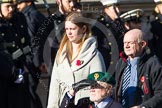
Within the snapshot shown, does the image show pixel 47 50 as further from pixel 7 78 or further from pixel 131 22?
pixel 7 78

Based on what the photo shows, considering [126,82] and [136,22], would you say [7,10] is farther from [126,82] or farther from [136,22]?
[126,82]

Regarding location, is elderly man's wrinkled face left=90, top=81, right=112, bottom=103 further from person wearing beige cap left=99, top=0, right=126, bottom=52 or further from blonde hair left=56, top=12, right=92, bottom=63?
person wearing beige cap left=99, top=0, right=126, bottom=52

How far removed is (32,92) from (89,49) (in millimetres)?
2013

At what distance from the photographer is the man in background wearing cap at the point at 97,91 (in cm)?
667

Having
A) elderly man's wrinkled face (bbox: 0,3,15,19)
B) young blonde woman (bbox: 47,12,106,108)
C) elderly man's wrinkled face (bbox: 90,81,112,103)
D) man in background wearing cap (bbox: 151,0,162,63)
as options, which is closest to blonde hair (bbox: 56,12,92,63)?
young blonde woman (bbox: 47,12,106,108)

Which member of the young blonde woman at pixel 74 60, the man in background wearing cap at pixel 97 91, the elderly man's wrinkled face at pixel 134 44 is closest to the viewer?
the man in background wearing cap at pixel 97 91

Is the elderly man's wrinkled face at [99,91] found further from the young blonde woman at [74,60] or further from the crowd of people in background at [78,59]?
the young blonde woman at [74,60]

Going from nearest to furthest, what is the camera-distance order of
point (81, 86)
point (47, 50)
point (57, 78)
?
point (81, 86) < point (57, 78) < point (47, 50)

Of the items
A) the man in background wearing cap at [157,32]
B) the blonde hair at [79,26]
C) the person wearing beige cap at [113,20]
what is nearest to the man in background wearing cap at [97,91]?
the blonde hair at [79,26]

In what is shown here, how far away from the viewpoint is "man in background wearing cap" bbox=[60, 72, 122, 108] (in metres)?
6.67

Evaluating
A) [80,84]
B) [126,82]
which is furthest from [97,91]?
[126,82]

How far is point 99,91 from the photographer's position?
6.70 metres

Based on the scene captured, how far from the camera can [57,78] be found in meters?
7.45

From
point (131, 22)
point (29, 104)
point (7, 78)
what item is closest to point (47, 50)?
point (29, 104)
